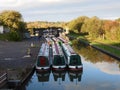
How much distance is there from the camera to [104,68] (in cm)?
4647

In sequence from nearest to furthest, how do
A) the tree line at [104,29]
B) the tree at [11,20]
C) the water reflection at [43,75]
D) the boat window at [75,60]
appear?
the water reflection at [43,75] → the boat window at [75,60] → the tree line at [104,29] → the tree at [11,20]

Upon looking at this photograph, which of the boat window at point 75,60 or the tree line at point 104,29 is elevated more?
the boat window at point 75,60

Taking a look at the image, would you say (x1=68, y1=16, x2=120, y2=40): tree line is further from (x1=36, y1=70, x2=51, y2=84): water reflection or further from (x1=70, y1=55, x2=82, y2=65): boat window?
(x1=36, y1=70, x2=51, y2=84): water reflection

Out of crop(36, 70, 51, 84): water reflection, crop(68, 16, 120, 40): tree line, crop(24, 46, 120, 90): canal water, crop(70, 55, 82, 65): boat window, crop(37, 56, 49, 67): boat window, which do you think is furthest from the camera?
crop(68, 16, 120, 40): tree line

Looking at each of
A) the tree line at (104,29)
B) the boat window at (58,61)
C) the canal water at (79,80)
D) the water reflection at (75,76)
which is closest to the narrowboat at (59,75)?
the canal water at (79,80)

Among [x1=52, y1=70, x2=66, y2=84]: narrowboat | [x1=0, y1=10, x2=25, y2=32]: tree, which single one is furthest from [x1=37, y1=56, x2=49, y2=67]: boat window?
[x1=0, y1=10, x2=25, y2=32]: tree

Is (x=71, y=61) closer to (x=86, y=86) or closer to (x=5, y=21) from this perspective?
(x=86, y=86)

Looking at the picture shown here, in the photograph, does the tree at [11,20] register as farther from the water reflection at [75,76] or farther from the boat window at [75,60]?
the water reflection at [75,76]

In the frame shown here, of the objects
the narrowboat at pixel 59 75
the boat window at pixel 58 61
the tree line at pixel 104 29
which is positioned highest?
the boat window at pixel 58 61

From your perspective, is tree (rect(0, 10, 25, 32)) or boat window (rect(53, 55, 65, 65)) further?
tree (rect(0, 10, 25, 32))

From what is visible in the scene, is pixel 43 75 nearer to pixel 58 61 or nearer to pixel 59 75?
pixel 59 75

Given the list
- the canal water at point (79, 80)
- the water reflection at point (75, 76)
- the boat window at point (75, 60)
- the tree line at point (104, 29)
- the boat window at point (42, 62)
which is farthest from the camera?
the tree line at point (104, 29)

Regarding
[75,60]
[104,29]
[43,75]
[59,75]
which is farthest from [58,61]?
[104,29]

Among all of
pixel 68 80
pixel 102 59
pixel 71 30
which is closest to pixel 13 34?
pixel 102 59
